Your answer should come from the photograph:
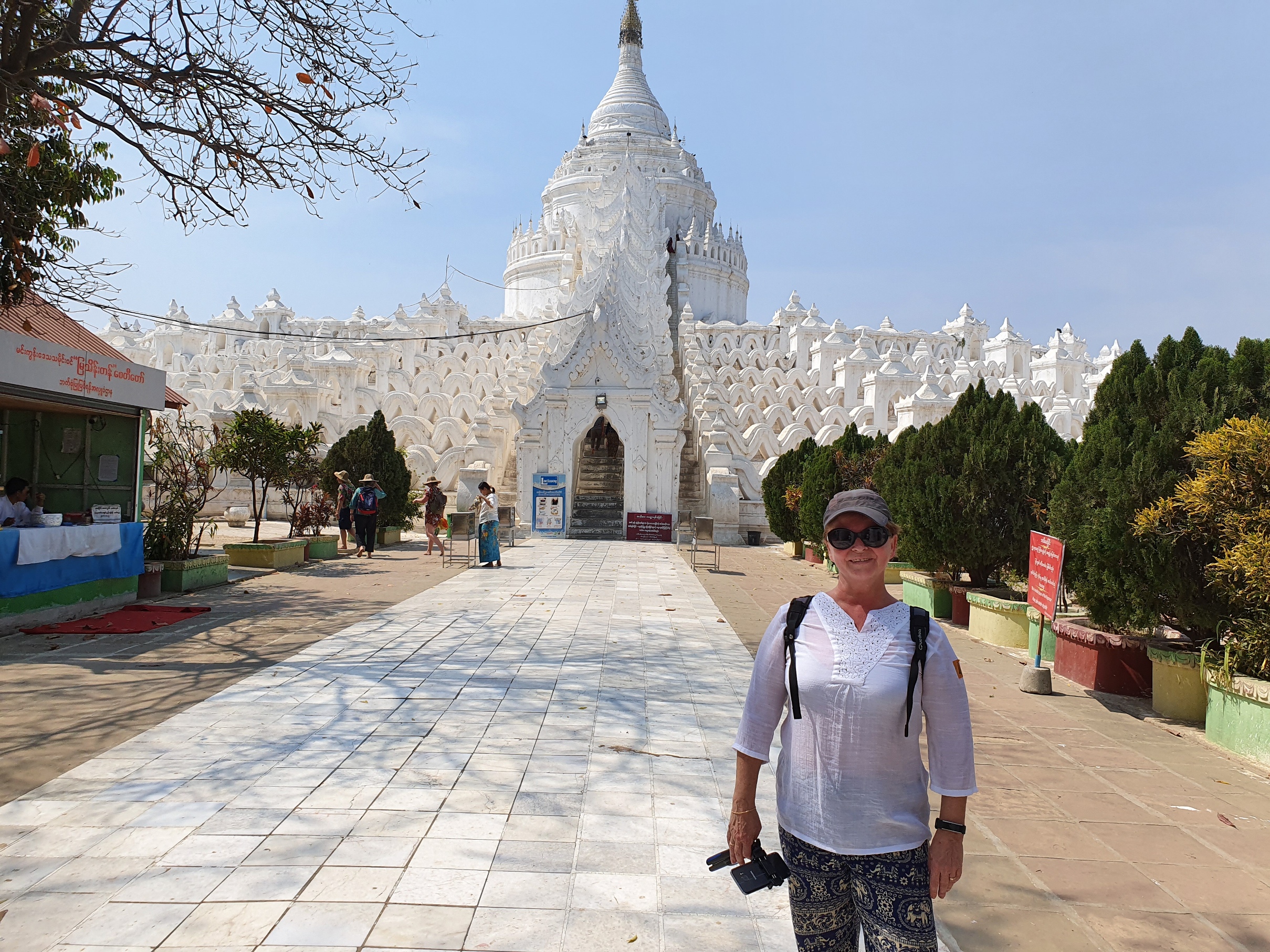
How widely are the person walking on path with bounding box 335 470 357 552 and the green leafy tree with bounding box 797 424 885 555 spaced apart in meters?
8.00

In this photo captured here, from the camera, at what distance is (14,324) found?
9.23 m

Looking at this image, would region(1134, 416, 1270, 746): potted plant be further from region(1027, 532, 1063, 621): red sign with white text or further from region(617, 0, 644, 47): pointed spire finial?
region(617, 0, 644, 47): pointed spire finial

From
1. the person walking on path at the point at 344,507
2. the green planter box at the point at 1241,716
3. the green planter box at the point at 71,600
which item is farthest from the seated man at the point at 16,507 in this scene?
the green planter box at the point at 1241,716

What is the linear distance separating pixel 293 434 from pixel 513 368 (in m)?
11.4

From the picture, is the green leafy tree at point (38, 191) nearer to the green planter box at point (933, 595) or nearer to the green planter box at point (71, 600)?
the green planter box at point (71, 600)

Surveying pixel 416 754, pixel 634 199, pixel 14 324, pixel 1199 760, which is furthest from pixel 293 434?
pixel 634 199

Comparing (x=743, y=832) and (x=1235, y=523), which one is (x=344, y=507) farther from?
(x=743, y=832)

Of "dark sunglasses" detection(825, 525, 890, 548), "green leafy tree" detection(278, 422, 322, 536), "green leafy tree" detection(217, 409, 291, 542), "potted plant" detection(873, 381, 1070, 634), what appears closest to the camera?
"dark sunglasses" detection(825, 525, 890, 548)

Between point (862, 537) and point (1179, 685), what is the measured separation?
490 cm

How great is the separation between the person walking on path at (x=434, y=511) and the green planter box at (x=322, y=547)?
5.19 feet

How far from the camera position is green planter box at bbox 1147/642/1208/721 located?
18.7 ft

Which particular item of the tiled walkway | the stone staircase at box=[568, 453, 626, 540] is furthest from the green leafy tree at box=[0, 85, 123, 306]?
the stone staircase at box=[568, 453, 626, 540]

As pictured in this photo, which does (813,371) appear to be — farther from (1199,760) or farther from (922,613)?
(922,613)

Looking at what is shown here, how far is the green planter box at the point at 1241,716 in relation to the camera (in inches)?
193
